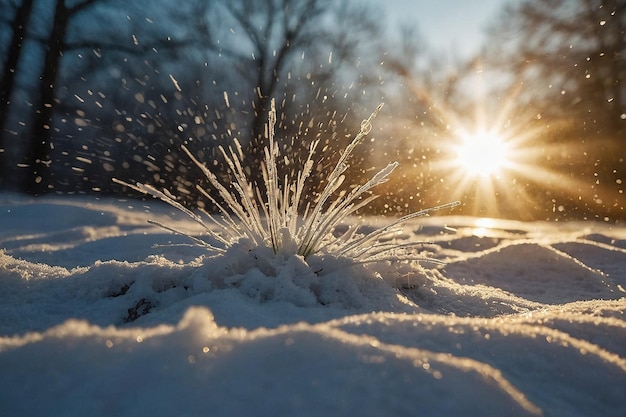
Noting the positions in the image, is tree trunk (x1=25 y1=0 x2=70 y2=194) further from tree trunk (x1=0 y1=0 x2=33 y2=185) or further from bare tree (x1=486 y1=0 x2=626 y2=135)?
bare tree (x1=486 y1=0 x2=626 y2=135)

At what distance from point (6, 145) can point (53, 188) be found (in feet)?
3.62

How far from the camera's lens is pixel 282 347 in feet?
3.03

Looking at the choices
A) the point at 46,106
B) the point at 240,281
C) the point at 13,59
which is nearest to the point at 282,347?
the point at 240,281

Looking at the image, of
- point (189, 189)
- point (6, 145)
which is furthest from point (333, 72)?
point (6, 145)

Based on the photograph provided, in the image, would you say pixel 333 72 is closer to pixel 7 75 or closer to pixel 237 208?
pixel 7 75

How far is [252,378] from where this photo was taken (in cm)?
83

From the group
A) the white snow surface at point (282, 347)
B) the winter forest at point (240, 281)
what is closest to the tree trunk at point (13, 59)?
the winter forest at point (240, 281)

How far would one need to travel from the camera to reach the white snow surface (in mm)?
795

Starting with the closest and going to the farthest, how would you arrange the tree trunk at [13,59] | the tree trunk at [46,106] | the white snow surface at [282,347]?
the white snow surface at [282,347] → the tree trunk at [13,59] → the tree trunk at [46,106]

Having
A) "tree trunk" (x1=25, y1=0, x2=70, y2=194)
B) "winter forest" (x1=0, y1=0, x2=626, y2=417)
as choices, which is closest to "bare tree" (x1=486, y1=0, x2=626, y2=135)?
"winter forest" (x1=0, y1=0, x2=626, y2=417)

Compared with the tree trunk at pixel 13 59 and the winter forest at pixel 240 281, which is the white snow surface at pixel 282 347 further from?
the tree trunk at pixel 13 59

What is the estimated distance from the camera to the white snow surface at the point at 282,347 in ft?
2.61

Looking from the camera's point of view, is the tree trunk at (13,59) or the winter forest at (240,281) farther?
the tree trunk at (13,59)

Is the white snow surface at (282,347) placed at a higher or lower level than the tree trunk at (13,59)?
lower
